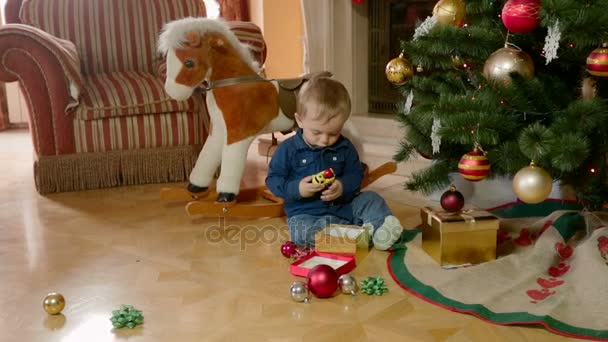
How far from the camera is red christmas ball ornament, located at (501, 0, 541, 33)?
1462 millimetres

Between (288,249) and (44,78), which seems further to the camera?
(44,78)

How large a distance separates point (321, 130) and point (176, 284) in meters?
0.64

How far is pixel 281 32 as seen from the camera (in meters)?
4.26

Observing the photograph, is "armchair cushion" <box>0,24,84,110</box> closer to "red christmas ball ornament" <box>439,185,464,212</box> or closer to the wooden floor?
the wooden floor

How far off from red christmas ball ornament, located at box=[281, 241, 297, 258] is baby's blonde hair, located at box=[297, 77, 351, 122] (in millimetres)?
395

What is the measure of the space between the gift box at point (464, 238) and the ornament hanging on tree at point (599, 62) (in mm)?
478

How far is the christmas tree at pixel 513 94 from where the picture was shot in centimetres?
141

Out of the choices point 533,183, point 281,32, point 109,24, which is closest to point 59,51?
point 109,24

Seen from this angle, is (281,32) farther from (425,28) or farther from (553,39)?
(553,39)

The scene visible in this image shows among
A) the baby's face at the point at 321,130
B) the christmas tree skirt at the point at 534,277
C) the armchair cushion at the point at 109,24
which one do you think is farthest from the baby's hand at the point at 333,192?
the armchair cushion at the point at 109,24

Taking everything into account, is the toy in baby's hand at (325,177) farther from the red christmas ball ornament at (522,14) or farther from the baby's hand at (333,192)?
the red christmas ball ornament at (522,14)

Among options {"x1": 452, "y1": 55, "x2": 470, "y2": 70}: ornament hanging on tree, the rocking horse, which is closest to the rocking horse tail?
the rocking horse

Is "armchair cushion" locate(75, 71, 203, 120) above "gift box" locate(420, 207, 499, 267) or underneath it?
above

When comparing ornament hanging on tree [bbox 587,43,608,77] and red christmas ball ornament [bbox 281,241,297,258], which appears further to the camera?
red christmas ball ornament [bbox 281,241,297,258]
